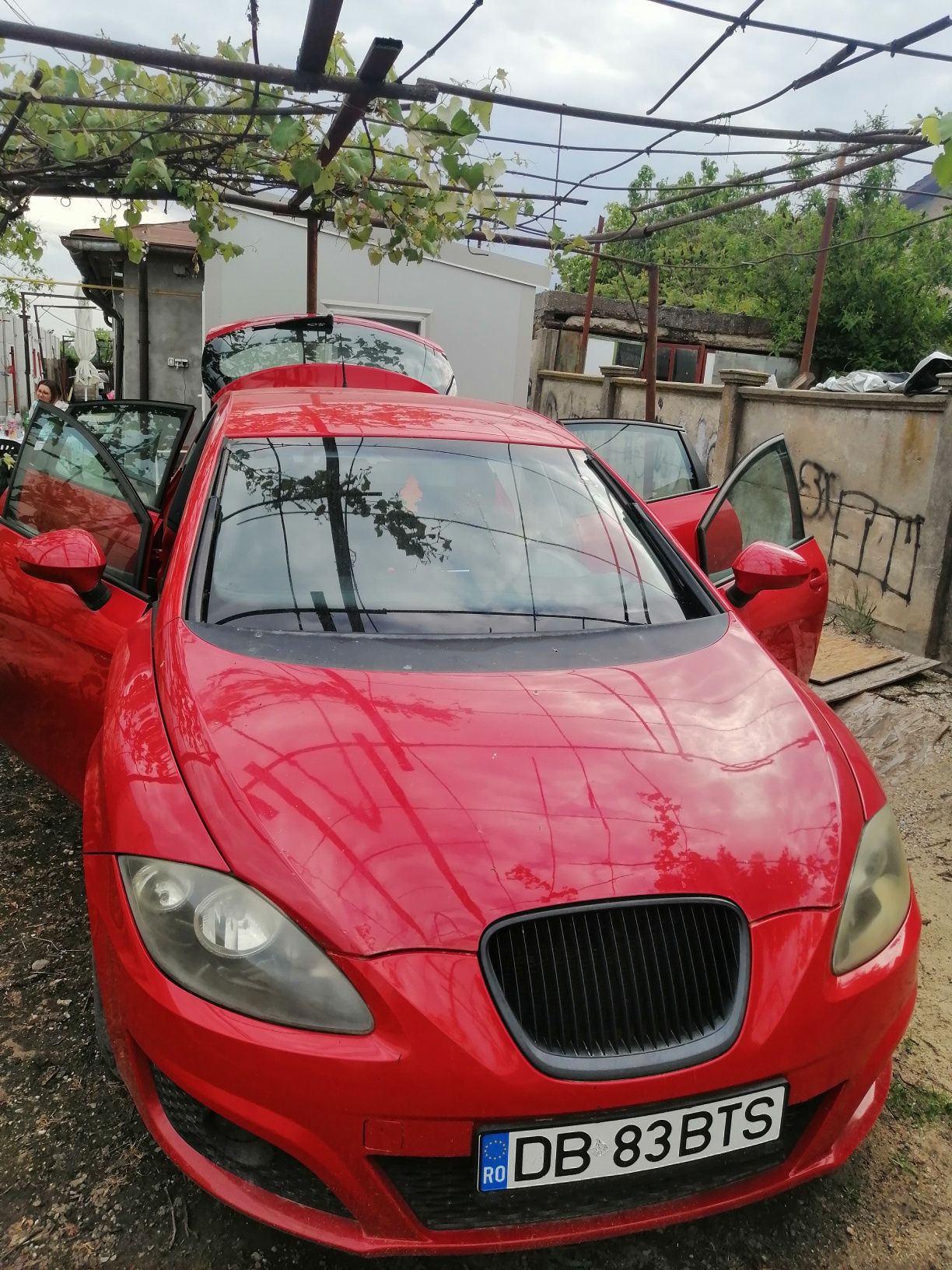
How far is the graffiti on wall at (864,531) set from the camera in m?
6.68

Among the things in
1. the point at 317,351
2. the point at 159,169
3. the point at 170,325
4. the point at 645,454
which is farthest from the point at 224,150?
the point at 170,325

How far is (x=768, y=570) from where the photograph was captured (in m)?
2.91

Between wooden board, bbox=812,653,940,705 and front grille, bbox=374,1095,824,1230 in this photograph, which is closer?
front grille, bbox=374,1095,824,1230

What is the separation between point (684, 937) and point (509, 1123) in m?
0.41

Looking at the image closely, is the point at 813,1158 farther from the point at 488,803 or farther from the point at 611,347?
the point at 611,347

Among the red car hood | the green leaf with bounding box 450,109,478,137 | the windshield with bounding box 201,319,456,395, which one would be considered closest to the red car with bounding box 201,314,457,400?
the windshield with bounding box 201,319,456,395

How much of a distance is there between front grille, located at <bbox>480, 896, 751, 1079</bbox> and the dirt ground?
2.06ft

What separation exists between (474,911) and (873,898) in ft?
2.64

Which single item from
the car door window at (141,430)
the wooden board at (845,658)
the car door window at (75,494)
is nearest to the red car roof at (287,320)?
the car door window at (141,430)

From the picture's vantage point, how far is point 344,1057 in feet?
4.97

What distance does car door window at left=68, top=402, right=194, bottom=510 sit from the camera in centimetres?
416

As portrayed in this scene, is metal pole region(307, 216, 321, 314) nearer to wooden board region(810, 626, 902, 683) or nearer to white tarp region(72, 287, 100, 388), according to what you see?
wooden board region(810, 626, 902, 683)

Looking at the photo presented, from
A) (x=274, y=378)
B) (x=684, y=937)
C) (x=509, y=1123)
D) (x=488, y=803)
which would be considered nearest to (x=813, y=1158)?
(x=684, y=937)

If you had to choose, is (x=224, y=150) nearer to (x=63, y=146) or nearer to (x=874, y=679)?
(x=63, y=146)
